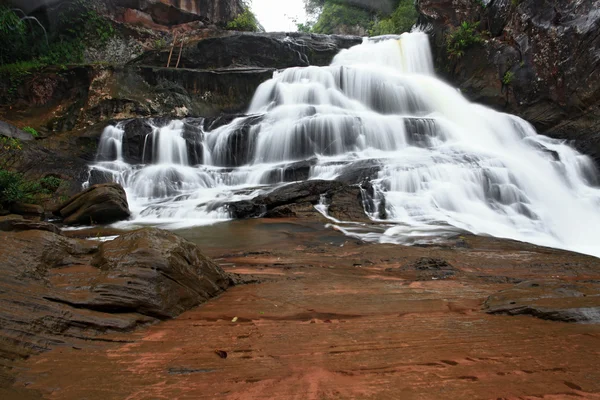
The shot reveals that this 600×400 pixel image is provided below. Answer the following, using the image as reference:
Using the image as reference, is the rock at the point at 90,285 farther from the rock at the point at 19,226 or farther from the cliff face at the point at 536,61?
the cliff face at the point at 536,61

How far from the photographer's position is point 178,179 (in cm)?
1339

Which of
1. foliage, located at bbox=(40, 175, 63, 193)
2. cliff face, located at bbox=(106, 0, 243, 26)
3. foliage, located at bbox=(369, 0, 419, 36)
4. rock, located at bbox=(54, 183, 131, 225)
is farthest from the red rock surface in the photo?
foliage, located at bbox=(369, 0, 419, 36)

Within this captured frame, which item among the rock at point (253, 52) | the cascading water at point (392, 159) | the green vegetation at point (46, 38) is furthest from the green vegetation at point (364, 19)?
the green vegetation at point (46, 38)

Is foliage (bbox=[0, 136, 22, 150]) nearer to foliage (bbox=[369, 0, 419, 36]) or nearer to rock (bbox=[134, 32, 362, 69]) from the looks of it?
rock (bbox=[134, 32, 362, 69])

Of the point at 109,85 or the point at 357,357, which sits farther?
the point at 109,85

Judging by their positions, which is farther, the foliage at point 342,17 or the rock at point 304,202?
the foliage at point 342,17

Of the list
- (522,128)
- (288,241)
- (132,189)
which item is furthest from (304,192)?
(522,128)

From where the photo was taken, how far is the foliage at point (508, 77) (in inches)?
680

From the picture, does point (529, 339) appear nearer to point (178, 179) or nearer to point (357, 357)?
point (357, 357)

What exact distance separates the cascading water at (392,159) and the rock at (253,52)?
11.3 feet

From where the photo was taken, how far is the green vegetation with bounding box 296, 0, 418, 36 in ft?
97.2

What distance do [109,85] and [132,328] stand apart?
63.3ft

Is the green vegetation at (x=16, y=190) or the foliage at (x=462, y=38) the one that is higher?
the foliage at (x=462, y=38)

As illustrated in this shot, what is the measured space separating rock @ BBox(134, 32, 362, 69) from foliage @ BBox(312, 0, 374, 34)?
46.1ft
